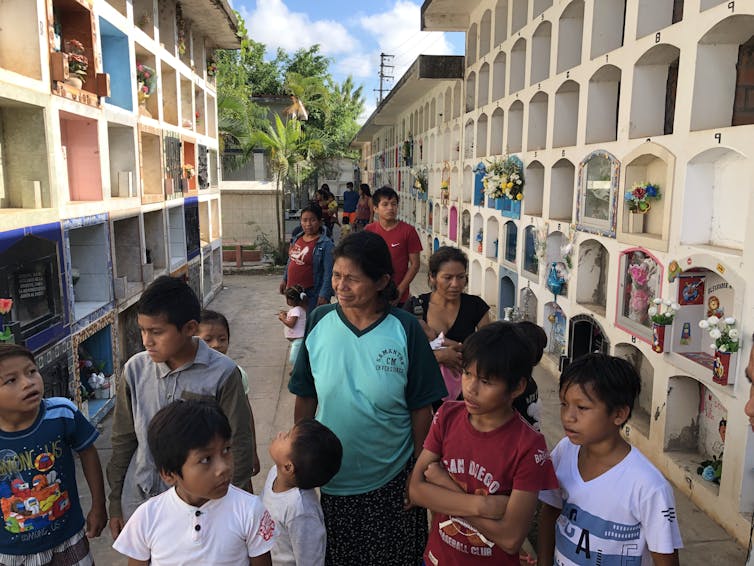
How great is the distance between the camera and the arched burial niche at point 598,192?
11.2 ft

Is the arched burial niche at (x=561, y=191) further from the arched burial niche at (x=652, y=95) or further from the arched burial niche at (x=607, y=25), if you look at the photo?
the arched burial niche at (x=652, y=95)

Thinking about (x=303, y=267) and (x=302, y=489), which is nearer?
(x=302, y=489)

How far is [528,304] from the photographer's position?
191 inches

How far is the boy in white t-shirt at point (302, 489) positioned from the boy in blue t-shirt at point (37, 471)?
25.8 inches

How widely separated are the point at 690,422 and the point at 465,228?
4202 mm

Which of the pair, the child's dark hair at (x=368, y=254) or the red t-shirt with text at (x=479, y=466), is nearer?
the red t-shirt with text at (x=479, y=466)

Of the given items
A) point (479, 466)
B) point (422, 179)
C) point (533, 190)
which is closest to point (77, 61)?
point (533, 190)

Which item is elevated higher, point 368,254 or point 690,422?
point 368,254

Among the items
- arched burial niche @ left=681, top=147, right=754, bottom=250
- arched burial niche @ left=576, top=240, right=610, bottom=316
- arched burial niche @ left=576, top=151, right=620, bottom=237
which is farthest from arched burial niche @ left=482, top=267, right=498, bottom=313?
arched burial niche @ left=681, top=147, right=754, bottom=250

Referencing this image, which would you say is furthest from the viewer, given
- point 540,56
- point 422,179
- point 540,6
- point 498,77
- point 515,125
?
point 422,179

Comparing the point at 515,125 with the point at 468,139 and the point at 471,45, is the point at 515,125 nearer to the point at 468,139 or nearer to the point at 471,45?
the point at 468,139

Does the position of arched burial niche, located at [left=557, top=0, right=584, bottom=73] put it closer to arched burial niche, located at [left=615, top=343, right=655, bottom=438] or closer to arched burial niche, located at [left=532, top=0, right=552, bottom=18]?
arched burial niche, located at [left=532, top=0, right=552, bottom=18]

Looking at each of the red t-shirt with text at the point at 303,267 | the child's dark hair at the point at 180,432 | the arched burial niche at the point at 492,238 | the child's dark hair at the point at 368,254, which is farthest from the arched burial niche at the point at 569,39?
the child's dark hair at the point at 180,432

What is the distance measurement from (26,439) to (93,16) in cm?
325
